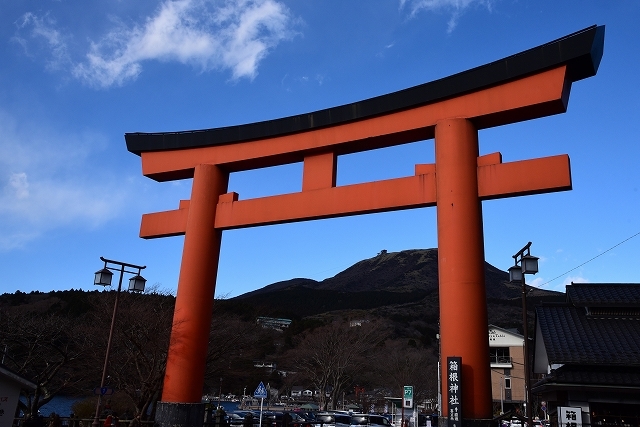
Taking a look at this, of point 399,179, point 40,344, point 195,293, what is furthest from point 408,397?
point 40,344

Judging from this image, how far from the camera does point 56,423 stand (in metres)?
15.2

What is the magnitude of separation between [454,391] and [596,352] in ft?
17.3

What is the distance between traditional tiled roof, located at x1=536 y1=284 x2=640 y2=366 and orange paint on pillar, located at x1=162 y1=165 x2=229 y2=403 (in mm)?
8409

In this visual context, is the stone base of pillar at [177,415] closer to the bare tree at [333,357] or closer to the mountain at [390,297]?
the bare tree at [333,357]

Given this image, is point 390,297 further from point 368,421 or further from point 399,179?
point 399,179

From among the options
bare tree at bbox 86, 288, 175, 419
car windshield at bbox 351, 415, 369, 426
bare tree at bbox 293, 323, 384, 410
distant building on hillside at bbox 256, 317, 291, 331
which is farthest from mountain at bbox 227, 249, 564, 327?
car windshield at bbox 351, 415, 369, 426

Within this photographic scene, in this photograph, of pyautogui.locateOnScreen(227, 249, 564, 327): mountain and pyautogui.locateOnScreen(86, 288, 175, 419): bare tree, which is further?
pyautogui.locateOnScreen(227, 249, 564, 327): mountain

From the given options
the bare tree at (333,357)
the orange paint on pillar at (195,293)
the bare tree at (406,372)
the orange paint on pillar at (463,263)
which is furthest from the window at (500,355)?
the orange paint on pillar at (463,263)

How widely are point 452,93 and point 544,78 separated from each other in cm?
177

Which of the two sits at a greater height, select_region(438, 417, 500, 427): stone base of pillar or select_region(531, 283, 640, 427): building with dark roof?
select_region(531, 283, 640, 427): building with dark roof

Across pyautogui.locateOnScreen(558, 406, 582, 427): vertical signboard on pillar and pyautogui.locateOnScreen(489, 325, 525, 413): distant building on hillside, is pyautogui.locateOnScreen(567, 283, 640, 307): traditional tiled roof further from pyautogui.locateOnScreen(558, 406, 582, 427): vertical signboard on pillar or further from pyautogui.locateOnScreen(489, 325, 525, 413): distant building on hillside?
pyautogui.locateOnScreen(489, 325, 525, 413): distant building on hillside

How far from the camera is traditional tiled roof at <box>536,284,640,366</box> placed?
11.4m

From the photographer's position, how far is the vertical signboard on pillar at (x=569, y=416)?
35.1ft

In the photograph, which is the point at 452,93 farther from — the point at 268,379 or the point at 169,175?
the point at 268,379
